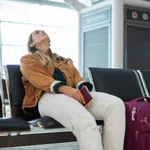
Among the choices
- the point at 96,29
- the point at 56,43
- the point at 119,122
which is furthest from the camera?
the point at 56,43

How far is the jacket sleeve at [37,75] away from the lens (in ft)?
5.79

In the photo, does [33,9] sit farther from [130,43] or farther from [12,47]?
[130,43]

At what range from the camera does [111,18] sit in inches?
146

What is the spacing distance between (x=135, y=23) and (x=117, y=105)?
2.33 meters

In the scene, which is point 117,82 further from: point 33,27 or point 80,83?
point 33,27

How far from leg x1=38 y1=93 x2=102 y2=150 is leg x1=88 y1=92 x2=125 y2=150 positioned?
5.1 inches

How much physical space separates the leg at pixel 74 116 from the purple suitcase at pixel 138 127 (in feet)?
1.08

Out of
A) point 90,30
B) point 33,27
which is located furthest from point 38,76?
point 33,27

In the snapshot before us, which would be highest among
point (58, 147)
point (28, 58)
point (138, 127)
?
point (28, 58)

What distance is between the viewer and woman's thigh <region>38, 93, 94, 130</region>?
5.21 feet

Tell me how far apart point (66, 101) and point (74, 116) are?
0.13 meters

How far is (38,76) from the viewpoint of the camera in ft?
5.95

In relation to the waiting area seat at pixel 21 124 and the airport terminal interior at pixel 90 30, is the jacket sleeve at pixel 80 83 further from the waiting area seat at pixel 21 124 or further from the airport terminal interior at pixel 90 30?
the airport terminal interior at pixel 90 30

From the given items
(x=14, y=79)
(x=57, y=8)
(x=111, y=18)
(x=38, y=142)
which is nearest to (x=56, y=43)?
(x=57, y=8)
